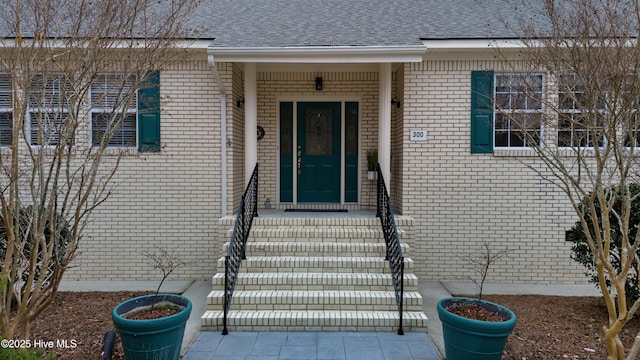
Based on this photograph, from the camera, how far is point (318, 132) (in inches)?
293

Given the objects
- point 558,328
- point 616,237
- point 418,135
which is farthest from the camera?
point 418,135

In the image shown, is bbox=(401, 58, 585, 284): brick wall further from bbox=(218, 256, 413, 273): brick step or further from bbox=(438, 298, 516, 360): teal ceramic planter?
bbox=(438, 298, 516, 360): teal ceramic planter

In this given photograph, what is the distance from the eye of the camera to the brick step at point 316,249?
536 centimetres

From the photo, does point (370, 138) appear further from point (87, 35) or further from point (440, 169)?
point (87, 35)

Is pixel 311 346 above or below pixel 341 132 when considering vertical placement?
below

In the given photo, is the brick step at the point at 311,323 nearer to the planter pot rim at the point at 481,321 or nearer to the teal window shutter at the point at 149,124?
the planter pot rim at the point at 481,321

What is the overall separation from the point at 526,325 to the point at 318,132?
458cm

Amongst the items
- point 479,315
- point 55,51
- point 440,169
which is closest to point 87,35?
point 55,51

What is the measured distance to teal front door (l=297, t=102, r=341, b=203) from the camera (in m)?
7.41

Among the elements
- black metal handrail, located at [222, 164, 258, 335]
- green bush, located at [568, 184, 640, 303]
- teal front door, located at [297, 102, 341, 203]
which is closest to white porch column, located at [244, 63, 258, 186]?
black metal handrail, located at [222, 164, 258, 335]

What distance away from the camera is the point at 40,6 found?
336 centimetres

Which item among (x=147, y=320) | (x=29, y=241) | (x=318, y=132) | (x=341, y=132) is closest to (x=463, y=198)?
(x=341, y=132)

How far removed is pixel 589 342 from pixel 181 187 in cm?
575

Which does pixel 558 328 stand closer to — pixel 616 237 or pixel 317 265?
pixel 616 237
